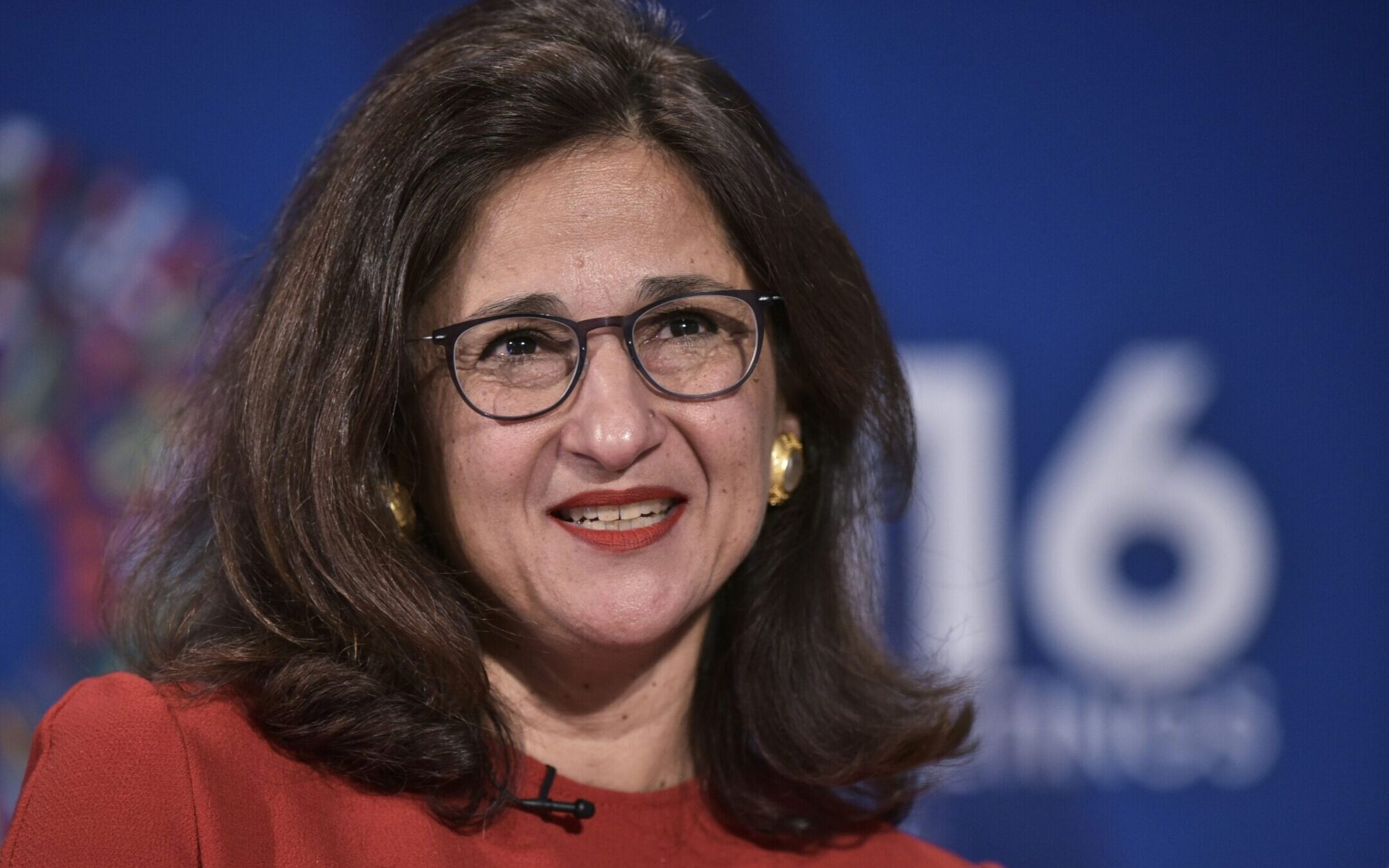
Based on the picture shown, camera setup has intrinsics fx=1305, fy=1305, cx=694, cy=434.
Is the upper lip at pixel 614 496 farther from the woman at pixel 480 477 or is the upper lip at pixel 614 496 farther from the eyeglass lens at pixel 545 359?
the eyeglass lens at pixel 545 359

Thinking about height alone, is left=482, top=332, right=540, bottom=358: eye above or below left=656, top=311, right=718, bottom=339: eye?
below

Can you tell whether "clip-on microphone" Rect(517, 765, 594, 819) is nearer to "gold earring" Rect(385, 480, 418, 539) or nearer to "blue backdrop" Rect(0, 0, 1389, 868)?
"gold earring" Rect(385, 480, 418, 539)

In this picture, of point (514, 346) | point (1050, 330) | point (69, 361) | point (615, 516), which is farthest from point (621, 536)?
point (69, 361)

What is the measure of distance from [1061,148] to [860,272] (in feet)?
3.92

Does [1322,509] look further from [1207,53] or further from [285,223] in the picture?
[285,223]

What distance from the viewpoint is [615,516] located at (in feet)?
4.93

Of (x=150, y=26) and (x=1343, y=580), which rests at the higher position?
(x=150, y=26)

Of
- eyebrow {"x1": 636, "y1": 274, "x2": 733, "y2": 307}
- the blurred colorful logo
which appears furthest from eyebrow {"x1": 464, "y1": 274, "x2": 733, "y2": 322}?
the blurred colorful logo

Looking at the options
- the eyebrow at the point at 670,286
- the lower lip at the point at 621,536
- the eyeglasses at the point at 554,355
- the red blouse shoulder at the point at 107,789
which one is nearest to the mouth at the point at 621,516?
the lower lip at the point at 621,536

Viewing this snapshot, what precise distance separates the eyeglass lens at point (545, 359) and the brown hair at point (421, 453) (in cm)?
10

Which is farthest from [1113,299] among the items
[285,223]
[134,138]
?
[134,138]

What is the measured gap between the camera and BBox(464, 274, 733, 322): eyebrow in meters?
1.44

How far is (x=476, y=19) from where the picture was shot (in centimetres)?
162

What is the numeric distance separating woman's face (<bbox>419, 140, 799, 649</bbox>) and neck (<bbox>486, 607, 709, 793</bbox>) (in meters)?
0.07
